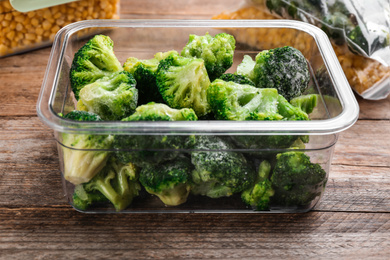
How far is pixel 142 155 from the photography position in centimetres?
106

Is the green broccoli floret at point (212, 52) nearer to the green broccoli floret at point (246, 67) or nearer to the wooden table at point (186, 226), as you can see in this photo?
the green broccoli floret at point (246, 67)

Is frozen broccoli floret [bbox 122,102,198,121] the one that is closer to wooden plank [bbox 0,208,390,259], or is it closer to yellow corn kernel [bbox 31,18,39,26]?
wooden plank [bbox 0,208,390,259]

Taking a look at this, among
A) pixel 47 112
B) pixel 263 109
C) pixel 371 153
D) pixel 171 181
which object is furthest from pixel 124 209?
pixel 371 153

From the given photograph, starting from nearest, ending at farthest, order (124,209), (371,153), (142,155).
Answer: (142,155), (124,209), (371,153)

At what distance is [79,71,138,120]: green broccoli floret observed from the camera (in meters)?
1.15

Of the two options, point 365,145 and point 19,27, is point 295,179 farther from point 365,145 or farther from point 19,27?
point 19,27

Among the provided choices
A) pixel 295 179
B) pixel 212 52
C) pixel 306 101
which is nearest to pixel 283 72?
pixel 306 101

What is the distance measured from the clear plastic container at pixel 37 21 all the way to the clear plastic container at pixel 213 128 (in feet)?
1.25

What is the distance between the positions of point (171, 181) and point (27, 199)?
41 centimetres

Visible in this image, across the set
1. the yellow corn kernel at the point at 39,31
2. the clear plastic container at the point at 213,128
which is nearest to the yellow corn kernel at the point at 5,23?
the yellow corn kernel at the point at 39,31

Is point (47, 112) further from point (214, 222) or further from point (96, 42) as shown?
point (214, 222)

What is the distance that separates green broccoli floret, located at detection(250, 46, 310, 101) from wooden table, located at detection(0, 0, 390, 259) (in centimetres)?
28

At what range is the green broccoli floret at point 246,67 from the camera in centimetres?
134

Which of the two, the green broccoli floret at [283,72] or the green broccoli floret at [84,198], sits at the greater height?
the green broccoli floret at [283,72]
